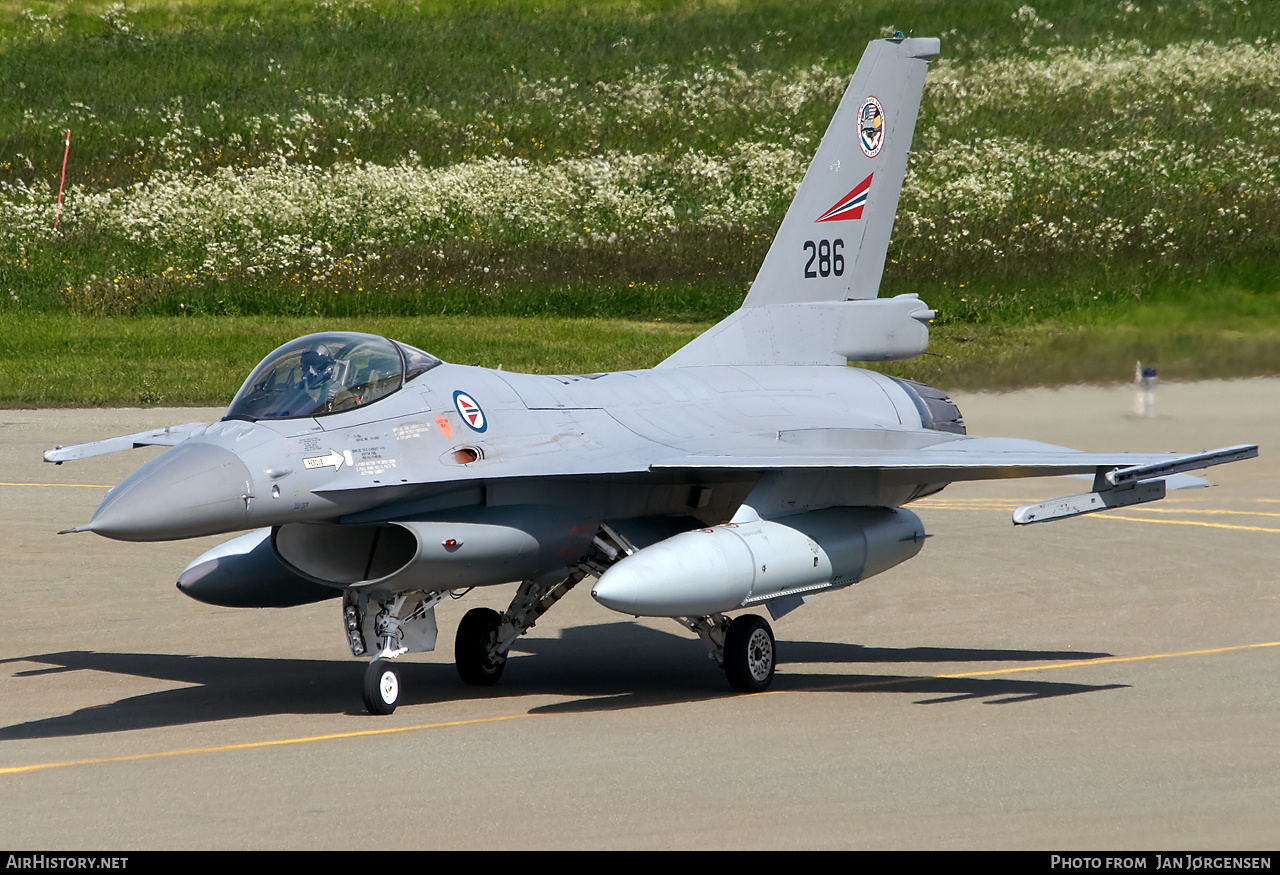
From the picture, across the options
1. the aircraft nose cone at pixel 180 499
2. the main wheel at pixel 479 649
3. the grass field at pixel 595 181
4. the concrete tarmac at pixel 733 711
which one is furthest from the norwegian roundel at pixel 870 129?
the aircraft nose cone at pixel 180 499

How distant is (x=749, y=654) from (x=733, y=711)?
0.76 metres

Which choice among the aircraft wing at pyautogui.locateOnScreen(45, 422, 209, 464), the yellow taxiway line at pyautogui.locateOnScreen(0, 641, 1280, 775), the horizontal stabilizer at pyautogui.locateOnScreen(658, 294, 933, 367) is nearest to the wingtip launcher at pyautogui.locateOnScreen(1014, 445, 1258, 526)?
the yellow taxiway line at pyautogui.locateOnScreen(0, 641, 1280, 775)

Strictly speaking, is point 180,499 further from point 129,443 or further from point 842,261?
point 842,261

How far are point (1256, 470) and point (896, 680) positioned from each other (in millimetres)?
12165

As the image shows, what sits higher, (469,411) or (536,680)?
(469,411)

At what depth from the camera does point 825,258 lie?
49.4 ft

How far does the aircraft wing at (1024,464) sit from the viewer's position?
11.1 m

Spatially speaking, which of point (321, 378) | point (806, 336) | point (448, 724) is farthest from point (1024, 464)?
point (321, 378)

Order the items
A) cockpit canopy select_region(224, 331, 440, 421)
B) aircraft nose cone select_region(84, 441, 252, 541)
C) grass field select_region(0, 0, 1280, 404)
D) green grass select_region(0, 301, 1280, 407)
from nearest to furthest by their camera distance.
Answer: aircraft nose cone select_region(84, 441, 252, 541) → cockpit canopy select_region(224, 331, 440, 421) → green grass select_region(0, 301, 1280, 407) → grass field select_region(0, 0, 1280, 404)

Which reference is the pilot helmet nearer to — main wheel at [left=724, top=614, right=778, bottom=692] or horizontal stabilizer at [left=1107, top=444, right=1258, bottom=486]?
main wheel at [left=724, top=614, right=778, bottom=692]

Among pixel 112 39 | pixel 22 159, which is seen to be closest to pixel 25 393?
pixel 22 159

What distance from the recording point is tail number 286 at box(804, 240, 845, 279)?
49.3 feet

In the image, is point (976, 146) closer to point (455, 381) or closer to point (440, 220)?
point (440, 220)

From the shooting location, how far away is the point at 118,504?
9812mm
